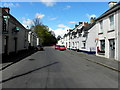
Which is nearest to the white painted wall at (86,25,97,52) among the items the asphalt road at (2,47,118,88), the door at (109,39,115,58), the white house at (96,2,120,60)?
the white house at (96,2,120,60)

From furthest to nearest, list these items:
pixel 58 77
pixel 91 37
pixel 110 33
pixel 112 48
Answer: pixel 91 37
pixel 110 33
pixel 112 48
pixel 58 77

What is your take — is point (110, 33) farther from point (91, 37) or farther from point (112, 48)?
point (91, 37)

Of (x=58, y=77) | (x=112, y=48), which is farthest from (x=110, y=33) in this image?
(x=58, y=77)

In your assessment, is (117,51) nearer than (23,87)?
No

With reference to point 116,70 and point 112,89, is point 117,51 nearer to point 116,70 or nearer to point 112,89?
point 116,70

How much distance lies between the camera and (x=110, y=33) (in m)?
17.6

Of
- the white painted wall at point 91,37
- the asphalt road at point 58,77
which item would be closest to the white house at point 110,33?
the asphalt road at point 58,77

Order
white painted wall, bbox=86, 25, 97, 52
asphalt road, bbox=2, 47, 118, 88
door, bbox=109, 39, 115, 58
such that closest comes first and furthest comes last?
asphalt road, bbox=2, 47, 118, 88, door, bbox=109, 39, 115, 58, white painted wall, bbox=86, 25, 97, 52

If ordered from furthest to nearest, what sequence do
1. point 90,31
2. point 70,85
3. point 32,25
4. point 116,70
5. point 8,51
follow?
point 32,25
point 90,31
point 8,51
point 116,70
point 70,85

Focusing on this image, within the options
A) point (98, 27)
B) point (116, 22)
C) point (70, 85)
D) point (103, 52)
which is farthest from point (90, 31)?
point (70, 85)

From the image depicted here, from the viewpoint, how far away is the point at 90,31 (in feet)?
96.8

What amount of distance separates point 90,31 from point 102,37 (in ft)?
30.9

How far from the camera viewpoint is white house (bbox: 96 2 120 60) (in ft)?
51.9

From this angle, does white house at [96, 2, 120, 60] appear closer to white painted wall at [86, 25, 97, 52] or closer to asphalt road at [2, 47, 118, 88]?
asphalt road at [2, 47, 118, 88]
